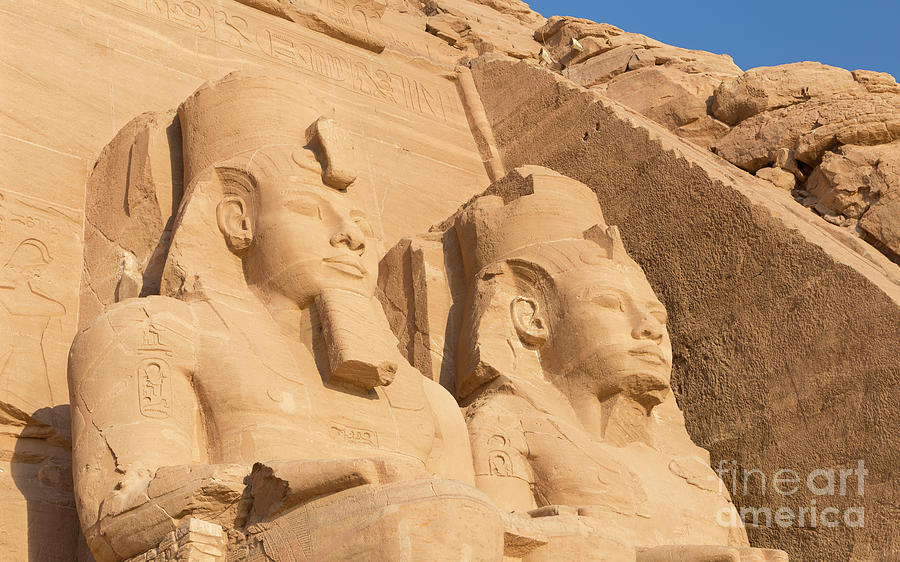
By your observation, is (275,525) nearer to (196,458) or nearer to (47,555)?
(196,458)

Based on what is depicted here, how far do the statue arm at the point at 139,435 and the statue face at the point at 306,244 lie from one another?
0.49 m

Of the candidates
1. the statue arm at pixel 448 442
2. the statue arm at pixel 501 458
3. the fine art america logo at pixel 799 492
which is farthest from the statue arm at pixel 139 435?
the fine art america logo at pixel 799 492

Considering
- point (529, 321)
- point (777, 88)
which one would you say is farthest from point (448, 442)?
point (777, 88)

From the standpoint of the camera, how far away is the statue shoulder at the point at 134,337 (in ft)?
13.8

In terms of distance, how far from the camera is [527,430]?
5203 mm

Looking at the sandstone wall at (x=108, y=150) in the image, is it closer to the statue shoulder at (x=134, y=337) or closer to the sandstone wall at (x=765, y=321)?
the statue shoulder at (x=134, y=337)

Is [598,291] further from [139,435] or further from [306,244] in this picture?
[139,435]

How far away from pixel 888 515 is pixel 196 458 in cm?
301

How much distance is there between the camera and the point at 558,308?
5730 mm

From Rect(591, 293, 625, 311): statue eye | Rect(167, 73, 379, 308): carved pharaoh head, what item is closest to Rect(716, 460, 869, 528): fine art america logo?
Rect(591, 293, 625, 311): statue eye

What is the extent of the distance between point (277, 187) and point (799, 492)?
2.79m

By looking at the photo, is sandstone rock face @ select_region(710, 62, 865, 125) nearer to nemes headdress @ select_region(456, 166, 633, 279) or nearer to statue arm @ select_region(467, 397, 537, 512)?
nemes headdress @ select_region(456, 166, 633, 279)

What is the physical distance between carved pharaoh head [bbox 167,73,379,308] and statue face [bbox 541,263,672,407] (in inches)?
40.9

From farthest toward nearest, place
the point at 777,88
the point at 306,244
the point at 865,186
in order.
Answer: the point at 777,88
the point at 865,186
the point at 306,244
